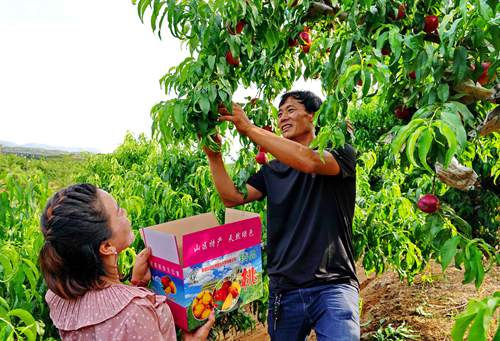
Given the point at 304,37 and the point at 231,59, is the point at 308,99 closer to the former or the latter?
the point at 304,37

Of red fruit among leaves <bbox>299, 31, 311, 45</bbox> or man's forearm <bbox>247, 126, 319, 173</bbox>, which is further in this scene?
red fruit among leaves <bbox>299, 31, 311, 45</bbox>

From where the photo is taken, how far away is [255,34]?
1.59m

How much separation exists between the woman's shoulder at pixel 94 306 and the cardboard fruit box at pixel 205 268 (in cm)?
19

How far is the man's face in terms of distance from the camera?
73.0 inches

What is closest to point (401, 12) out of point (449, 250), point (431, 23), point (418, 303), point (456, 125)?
point (431, 23)

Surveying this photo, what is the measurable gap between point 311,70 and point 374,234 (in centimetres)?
132

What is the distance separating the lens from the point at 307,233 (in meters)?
1.74

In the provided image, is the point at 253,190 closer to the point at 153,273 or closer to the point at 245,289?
the point at 245,289

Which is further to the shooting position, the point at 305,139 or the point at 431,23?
the point at 305,139

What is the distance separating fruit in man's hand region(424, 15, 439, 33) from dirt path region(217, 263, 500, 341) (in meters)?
2.60

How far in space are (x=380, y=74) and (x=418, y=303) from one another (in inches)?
136

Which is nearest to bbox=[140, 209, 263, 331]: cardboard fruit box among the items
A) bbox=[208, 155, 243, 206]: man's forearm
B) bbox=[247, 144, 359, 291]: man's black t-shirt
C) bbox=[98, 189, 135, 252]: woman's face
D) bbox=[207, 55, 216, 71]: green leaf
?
bbox=[98, 189, 135, 252]: woman's face

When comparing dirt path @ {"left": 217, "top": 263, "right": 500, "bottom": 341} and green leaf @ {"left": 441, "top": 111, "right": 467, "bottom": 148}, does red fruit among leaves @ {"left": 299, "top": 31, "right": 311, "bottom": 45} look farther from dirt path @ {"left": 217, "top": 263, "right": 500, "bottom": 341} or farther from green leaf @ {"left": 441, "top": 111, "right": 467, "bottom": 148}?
dirt path @ {"left": 217, "top": 263, "right": 500, "bottom": 341}

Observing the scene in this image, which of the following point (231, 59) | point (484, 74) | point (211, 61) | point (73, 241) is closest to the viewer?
point (73, 241)
